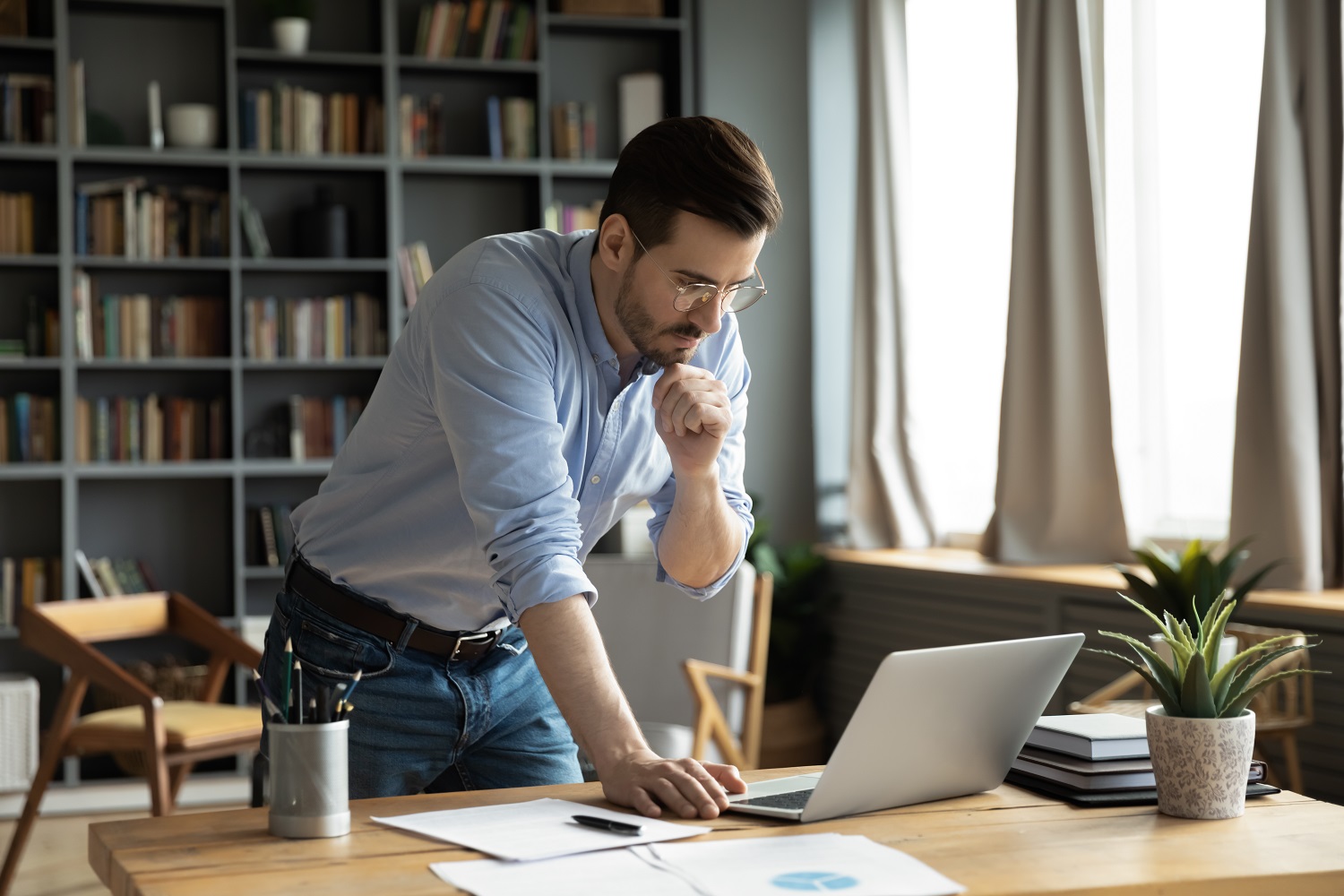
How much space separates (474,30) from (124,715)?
280cm

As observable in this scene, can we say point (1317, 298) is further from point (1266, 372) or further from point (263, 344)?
point (263, 344)

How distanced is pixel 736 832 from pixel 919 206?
4.01 metres

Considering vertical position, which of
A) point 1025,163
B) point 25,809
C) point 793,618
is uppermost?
point 1025,163

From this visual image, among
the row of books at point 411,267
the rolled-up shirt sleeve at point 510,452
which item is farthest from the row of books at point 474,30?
the rolled-up shirt sleeve at point 510,452

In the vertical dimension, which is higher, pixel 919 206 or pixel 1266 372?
pixel 919 206

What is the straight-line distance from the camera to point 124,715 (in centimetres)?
368

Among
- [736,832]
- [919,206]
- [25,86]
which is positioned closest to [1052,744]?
[736,832]

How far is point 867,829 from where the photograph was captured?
4.32 ft

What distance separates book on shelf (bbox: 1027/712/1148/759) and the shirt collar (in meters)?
0.69

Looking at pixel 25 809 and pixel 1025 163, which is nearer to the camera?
pixel 25 809

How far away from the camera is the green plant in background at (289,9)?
4.93m

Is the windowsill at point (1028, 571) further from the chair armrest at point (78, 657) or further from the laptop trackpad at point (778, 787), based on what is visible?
the chair armrest at point (78, 657)

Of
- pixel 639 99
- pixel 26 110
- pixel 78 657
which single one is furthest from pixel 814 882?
pixel 26 110

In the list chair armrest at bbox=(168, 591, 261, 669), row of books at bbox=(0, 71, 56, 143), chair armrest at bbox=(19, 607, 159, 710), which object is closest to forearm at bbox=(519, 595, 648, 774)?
chair armrest at bbox=(19, 607, 159, 710)
